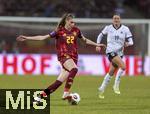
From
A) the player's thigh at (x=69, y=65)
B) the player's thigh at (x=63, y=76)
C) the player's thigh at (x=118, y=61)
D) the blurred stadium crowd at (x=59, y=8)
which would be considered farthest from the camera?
the blurred stadium crowd at (x=59, y=8)

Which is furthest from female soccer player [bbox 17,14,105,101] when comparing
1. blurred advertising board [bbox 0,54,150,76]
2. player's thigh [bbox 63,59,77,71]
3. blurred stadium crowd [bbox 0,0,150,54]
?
blurred stadium crowd [bbox 0,0,150,54]

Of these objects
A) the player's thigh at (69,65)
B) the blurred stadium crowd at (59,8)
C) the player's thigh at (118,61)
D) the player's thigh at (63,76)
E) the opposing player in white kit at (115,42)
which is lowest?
the player's thigh at (63,76)

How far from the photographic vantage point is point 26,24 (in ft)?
118

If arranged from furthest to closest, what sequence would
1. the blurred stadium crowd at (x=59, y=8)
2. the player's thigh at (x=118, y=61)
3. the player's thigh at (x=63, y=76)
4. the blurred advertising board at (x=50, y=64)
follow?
the blurred stadium crowd at (x=59, y=8) → the blurred advertising board at (x=50, y=64) → the player's thigh at (x=118, y=61) → the player's thigh at (x=63, y=76)

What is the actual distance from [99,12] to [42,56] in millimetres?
6852

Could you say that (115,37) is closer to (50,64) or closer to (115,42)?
(115,42)

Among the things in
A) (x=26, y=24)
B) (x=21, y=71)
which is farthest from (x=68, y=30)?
(x=26, y=24)

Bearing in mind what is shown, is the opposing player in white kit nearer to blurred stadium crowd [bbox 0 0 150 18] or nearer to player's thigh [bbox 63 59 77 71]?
player's thigh [bbox 63 59 77 71]

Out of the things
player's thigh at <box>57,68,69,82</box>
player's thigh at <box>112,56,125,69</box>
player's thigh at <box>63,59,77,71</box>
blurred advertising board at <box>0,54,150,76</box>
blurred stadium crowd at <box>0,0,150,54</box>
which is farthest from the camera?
blurred stadium crowd at <box>0,0,150,54</box>

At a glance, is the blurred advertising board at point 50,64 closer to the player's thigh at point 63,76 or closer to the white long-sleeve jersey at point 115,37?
the white long-sleeve jersey at point 115,37

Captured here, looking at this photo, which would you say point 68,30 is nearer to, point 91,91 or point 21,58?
point 91,91

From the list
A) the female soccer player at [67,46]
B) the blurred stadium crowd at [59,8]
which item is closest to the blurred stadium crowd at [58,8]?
the blurred stadium crowd at [59,8]

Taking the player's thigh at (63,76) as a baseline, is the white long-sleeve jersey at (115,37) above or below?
above

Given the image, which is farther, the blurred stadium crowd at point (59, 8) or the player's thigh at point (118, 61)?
the blurred stadium crowd at point (59, 8)
